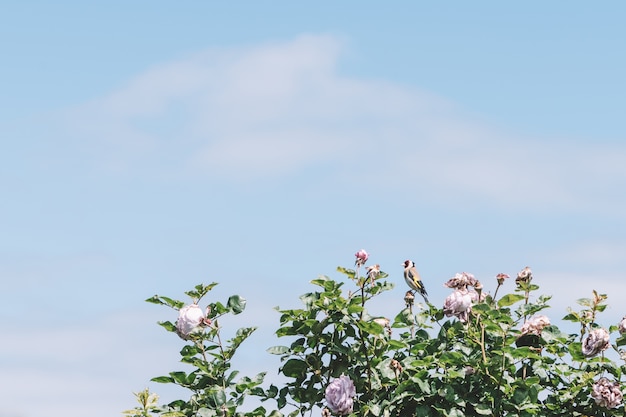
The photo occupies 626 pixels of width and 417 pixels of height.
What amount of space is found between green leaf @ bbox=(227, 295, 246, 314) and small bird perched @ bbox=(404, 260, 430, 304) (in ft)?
4.75

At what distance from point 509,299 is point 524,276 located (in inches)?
8.1

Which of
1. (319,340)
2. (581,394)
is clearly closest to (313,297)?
(319,340)

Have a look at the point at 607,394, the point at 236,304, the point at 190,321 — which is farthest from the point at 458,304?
the point at 190,321

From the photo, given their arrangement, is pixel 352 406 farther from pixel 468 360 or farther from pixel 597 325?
pixel 597 325

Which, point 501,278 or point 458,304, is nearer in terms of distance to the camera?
point 458,304

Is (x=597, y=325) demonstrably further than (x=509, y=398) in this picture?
Yes

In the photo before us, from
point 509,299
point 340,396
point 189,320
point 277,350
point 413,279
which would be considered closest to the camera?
point 340,396

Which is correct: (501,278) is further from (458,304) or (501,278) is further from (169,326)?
(169,326)

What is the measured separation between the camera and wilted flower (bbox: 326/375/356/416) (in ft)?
16.3

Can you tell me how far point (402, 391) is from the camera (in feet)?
16.6

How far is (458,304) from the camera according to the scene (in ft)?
16.9

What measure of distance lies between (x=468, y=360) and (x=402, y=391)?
40 centimetres

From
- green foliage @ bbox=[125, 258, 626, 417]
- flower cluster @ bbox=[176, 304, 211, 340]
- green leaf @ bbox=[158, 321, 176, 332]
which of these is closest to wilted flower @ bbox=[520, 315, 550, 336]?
green foliage @ bbox=[125, 258, 626, 417]

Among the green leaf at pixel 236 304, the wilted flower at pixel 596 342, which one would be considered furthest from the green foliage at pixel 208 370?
the wilted flower at pixel 596 342
